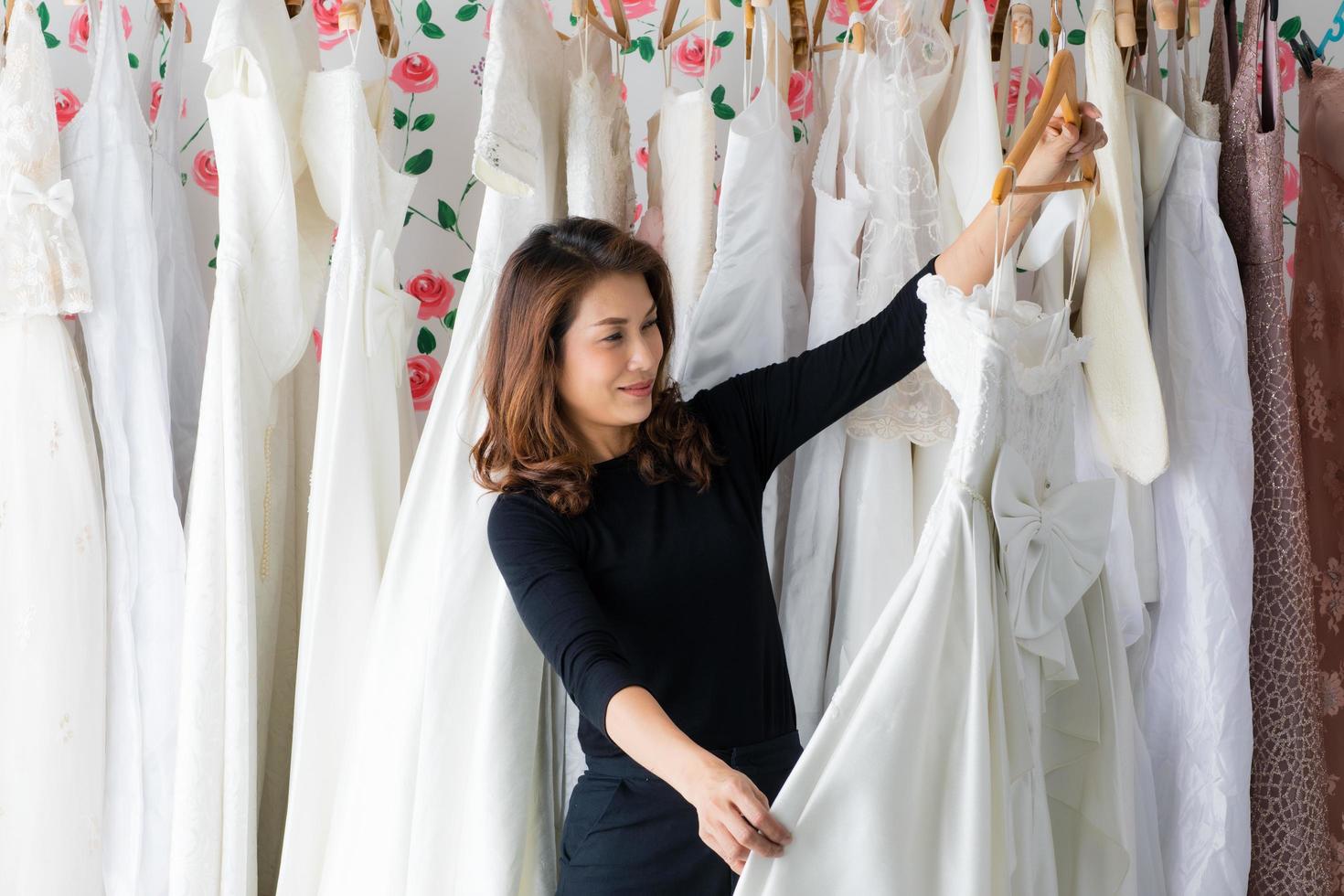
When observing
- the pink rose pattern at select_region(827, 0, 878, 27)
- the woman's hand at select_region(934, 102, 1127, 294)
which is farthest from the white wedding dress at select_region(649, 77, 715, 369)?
the pink rose pattern at select_region(827, 0, 878, 27)

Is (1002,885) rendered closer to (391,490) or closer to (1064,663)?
(1064,663)

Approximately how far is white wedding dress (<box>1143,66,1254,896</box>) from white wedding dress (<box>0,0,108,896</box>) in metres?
1.14

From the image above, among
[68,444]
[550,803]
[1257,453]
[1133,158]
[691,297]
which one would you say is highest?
[1133,158]

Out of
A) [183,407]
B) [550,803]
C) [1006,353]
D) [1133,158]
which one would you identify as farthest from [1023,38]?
[183,407]

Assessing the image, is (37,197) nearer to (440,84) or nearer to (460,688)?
(440,84)

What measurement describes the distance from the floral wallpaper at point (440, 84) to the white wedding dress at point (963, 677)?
786 millimetres

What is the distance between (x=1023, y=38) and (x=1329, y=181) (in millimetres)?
390

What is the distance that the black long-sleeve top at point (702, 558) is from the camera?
119cm

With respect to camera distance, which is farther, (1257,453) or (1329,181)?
(1329,181)

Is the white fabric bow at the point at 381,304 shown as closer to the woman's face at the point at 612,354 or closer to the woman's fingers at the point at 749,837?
the woman's face at the point at 612,354

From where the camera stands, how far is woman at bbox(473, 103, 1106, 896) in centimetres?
116

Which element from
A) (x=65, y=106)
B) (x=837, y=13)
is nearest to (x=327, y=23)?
(x=65, y=106)

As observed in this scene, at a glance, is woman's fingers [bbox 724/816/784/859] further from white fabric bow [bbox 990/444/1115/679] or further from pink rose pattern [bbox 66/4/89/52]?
pink rose pattern [bbox 66/4/89/52]

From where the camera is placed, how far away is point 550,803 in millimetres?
1317
